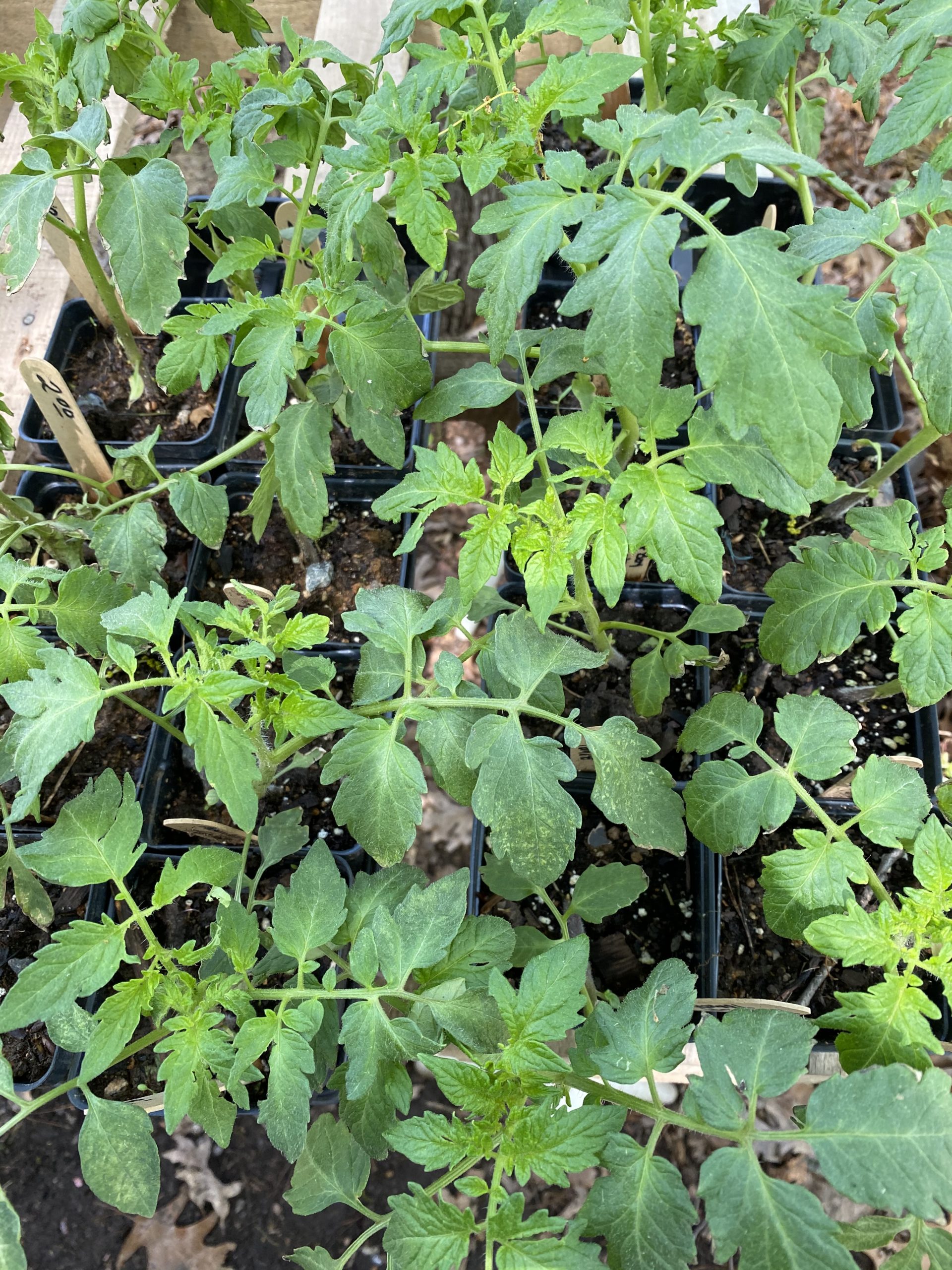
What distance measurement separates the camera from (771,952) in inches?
61.5

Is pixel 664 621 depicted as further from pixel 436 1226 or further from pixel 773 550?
pixel 436 1226

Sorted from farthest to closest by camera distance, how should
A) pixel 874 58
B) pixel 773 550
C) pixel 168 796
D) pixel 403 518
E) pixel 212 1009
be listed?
1. pixel 403 518
2. pixel 773 550
3. pixel 168 796
4. pixel 874 58
5. pixel 212 1009

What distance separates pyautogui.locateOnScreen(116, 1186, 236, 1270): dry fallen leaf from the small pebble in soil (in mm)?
1247

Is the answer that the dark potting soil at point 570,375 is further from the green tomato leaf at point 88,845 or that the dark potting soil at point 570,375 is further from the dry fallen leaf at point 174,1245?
the dry fallen leaf at point 174,1245

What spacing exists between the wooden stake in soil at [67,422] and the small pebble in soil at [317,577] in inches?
16.5

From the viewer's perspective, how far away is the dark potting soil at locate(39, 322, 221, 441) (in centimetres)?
201

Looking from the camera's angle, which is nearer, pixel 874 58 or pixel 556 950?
pixel 556 950

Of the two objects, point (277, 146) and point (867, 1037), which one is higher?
point (277, 146)

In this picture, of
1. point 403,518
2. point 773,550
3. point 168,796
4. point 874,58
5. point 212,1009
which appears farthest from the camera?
point 403,518

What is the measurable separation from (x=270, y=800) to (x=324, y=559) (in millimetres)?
524

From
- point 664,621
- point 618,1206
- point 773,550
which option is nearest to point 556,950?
point 618,1206

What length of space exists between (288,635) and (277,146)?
2.45 ft

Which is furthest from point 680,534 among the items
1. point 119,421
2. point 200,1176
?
point 200,1176

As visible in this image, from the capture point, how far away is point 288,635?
3.96 ft
